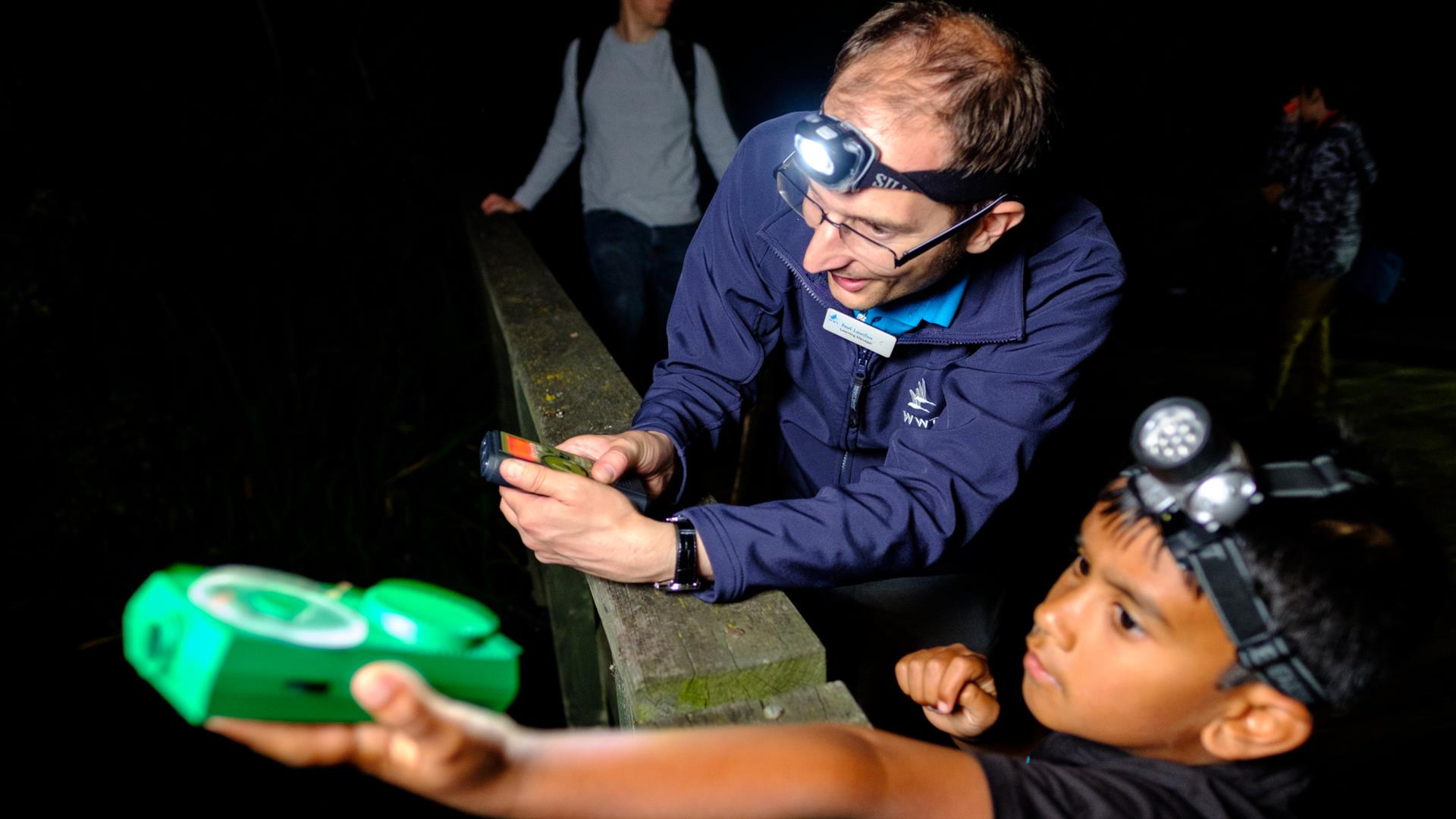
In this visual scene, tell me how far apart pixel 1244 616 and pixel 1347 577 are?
11cm

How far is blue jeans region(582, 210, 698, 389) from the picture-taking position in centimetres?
409

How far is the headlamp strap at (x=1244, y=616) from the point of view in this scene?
93 centimetres

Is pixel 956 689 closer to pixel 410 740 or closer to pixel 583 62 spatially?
pixel 410 740

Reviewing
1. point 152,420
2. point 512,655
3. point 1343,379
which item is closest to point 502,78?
point 152,420

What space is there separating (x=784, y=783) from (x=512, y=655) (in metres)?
0.26

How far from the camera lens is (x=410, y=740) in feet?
2.11

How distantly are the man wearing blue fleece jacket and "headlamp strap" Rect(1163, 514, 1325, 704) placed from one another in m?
0.55

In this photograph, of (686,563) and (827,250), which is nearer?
(686,563)

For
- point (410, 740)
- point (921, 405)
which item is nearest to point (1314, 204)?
point (921, 405)

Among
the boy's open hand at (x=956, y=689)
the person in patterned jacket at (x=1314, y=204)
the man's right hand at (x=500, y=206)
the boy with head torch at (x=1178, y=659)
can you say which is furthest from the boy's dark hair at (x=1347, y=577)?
the person in patterned jacket at (x=1314, y=204)

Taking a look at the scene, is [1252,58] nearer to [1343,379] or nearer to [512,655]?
[1343,379]

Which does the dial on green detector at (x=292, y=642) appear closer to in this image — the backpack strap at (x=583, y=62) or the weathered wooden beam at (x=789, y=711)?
the weathered wooden beam at (x=789, y=711)

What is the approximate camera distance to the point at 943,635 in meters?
2.05

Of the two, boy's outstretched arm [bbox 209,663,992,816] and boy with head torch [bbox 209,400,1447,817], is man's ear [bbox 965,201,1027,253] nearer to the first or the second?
boy with head torch [bbox 209,400,1447,817]
